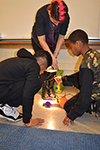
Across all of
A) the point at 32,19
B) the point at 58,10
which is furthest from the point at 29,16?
the point at 58,10

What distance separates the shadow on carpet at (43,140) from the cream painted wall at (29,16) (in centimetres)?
156

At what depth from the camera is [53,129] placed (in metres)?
1.19

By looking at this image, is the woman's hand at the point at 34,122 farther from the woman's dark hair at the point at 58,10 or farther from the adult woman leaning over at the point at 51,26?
the woman's dark hair at the point at 58,10

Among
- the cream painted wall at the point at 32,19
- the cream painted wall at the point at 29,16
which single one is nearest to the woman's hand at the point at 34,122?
the cream painted wall at the point at 32,19

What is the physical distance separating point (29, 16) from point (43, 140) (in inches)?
73.2

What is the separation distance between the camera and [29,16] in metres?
2.32

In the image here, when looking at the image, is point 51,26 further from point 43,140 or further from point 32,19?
point 43,140

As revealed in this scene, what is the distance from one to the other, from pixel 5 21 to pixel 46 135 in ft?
6.36

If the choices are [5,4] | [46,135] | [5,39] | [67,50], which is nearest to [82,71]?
[46,135]

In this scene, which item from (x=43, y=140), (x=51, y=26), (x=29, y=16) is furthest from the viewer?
(x=29, y=16)

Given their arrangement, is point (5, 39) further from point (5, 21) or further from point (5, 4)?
point (5, 4)

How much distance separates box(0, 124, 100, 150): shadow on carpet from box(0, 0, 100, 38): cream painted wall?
156cm

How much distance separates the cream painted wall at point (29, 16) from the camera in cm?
214

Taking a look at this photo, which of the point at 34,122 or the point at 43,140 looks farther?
the point at 34,122
